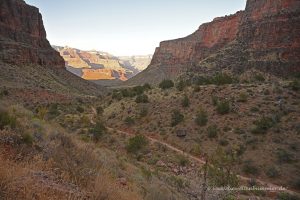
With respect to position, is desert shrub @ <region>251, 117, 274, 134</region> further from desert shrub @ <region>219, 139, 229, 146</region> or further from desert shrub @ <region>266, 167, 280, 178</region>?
desert shrub @ <region>266, 167, 280, 178</region>

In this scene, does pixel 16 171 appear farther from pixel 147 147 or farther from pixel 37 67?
pixel 37 67

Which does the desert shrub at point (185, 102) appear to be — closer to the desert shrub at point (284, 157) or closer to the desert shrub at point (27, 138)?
the desert shrub at point (284, 157)

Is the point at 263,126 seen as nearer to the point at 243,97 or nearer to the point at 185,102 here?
the point at 243,97

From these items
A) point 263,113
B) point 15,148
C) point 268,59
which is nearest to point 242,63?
point 268,59

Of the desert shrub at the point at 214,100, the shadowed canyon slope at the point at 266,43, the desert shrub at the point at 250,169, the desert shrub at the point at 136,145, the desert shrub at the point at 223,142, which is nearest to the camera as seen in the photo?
the desert shrub at the point at 250,169

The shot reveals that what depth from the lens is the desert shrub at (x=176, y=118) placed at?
103 feet

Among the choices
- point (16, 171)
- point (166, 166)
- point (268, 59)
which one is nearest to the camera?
point (16, 171)

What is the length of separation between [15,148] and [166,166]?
50.9 feet

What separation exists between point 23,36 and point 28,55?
10.7 m

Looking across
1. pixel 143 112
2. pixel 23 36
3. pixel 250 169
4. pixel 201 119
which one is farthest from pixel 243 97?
pixel 23 36

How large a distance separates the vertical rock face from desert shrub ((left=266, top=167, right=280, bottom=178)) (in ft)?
195

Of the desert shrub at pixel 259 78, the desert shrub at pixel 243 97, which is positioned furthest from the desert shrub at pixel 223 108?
the desert shrub at pixel 259 78

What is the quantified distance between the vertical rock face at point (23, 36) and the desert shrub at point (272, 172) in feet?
195

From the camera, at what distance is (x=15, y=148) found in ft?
23.3
